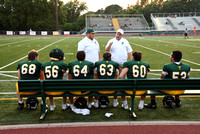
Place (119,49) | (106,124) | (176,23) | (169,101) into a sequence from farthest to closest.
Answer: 1. (176,23)
2. (119,49)
3. (169,101)
4. (106,124)

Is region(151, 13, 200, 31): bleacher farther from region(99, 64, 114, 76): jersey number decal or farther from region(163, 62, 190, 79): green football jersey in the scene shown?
region(99, 64, 114, 76): jersey number decal

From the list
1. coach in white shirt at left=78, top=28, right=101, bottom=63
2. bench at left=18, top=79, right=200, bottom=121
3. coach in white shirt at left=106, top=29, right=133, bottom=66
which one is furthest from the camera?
coach in white shirt at left=106, top=29, right=133, bottom=66

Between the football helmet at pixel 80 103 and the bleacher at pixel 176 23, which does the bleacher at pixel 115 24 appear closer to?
the bleacher at pixel 176 23

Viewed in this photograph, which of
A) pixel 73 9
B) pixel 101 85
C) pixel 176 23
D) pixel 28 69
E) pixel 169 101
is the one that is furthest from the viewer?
pixel 73 9

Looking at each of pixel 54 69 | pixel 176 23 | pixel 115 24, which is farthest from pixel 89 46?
pixel 176 23

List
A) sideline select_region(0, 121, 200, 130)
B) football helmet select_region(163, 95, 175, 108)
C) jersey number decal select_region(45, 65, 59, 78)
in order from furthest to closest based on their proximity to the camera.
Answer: football helmet select_region(163, 95, 175, 108) → jersey number decal select_region(45, 65, 59, 78) → sideline select_region(0, 121, 200, 130)

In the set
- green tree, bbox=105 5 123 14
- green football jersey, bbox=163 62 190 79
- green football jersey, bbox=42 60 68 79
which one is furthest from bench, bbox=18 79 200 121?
green tree, bbox=105 5 123 14

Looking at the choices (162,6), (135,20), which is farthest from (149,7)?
(135,20)

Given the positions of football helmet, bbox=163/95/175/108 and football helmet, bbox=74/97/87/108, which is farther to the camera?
football helmet, bbox=163/95/175/108

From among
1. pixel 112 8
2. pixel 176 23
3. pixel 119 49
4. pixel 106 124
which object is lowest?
pixel 106 124

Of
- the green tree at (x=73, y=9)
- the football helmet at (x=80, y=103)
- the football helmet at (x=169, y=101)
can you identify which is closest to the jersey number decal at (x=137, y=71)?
the football helmet at (x=169, y=101)

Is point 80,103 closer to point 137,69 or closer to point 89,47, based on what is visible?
point 137,69

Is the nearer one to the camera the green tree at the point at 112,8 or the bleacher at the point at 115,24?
the bleacher at the point at 115,24

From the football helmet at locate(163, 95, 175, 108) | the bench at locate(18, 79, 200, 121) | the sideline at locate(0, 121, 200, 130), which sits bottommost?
the sideline at locate(0, 121, 200, 130)
